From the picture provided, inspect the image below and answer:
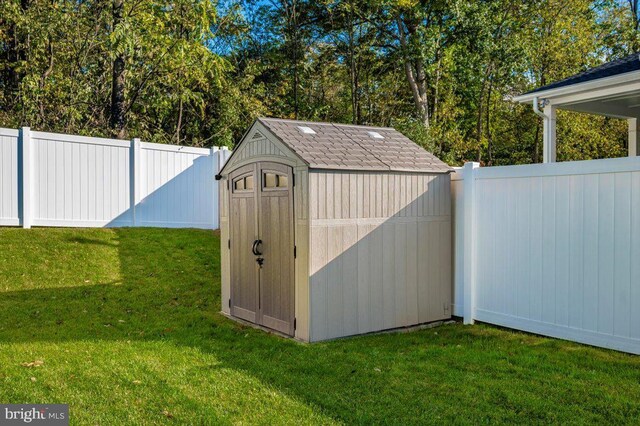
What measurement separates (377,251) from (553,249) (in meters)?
1.84

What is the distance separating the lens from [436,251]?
6961 millimetres

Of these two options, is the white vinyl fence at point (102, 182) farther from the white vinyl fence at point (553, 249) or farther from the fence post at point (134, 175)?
the white vinyl fence at point (553, 249)

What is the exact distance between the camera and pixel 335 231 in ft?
20.2

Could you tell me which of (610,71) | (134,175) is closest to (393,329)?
(610,71)

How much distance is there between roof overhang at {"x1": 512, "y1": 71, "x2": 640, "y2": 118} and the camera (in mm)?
8477

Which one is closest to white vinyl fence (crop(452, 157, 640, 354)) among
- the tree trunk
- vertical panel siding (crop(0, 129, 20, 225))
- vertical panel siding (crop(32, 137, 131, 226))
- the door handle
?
the door handle

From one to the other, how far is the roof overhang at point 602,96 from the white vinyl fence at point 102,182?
6.62m

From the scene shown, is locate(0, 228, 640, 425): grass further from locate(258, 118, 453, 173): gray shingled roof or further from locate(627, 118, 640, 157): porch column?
locate(627, 118, 640, 157): porch column

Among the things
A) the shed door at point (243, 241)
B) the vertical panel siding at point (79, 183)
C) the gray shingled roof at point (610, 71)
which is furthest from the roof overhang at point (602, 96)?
the vertical panel siding at point (79, 183)

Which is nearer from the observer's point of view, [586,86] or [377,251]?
[377,251]

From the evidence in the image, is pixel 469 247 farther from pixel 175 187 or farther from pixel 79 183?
pixel 79 183

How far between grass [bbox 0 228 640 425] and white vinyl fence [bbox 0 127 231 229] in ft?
7.82

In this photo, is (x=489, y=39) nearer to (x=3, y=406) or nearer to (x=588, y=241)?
(x=588, y=241)

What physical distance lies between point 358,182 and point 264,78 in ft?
46.2
